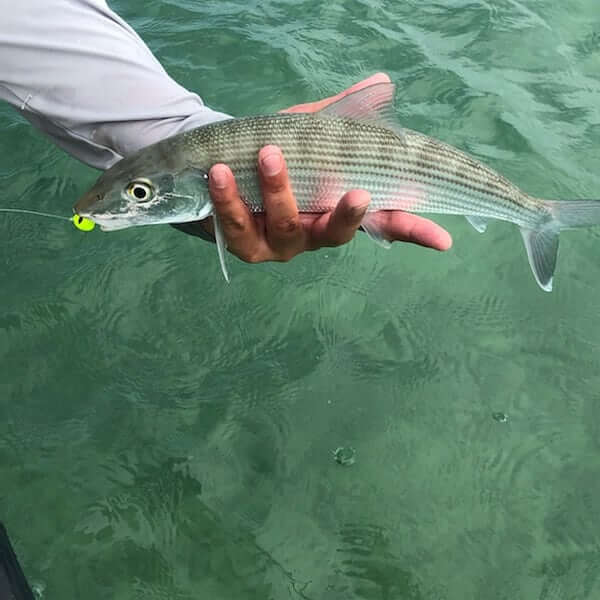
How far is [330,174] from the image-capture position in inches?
110

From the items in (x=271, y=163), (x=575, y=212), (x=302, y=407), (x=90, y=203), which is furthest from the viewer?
(x=302, y=407)

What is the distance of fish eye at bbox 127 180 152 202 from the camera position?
255 centimetres

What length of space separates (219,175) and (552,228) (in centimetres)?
169

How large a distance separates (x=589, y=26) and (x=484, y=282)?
395 centimetres

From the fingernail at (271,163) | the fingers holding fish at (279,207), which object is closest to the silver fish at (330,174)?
the fingers holding fish at (279,207)

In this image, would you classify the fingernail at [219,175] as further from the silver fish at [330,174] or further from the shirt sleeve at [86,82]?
the shirt sleeve at [86,82]

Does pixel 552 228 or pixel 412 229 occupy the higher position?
pixel 412 229

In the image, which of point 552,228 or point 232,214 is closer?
point 232,214


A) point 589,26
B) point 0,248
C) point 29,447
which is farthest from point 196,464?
point 589,26

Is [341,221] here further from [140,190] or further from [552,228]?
[552,228]

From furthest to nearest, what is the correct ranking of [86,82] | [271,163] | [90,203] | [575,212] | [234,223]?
[575,212] → [86,82] → [234,223] → [90,203] → [271,163]

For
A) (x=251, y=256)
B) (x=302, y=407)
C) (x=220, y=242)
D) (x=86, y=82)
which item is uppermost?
(x=86, y=82)

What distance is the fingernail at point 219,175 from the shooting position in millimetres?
2469

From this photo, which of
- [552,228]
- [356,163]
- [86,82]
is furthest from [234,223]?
[552,228]
